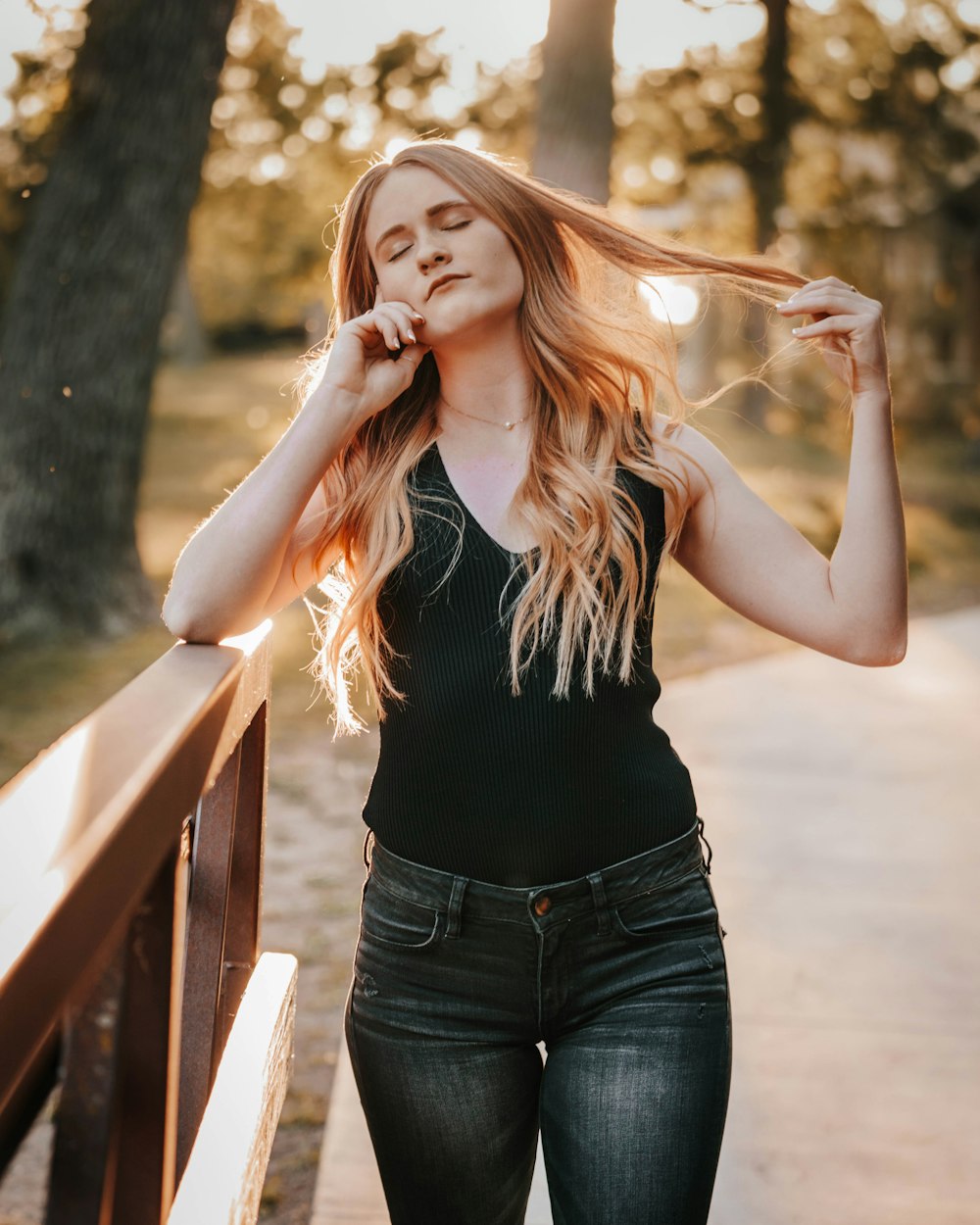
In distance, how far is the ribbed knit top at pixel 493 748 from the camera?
5.23ft

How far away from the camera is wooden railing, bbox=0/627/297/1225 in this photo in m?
0.72

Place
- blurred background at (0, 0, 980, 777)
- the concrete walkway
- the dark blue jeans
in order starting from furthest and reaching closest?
1. blurred background at (0, 0, 980, 777)
2. the concrete walkway
3. the dark blue jeans

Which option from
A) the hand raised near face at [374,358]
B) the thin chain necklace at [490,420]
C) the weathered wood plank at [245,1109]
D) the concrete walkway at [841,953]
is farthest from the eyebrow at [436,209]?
the concrete walkway at [841,953]

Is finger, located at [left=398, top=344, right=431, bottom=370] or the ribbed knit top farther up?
finger, located at [left=398, top=344, right=431, bottom=370]

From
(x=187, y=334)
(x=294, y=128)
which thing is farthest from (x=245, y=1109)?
(x=187, y=334)

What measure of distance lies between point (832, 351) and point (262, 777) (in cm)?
102

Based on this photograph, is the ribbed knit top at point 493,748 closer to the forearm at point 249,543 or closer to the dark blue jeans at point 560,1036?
the dark blue jeans at point 560,1036

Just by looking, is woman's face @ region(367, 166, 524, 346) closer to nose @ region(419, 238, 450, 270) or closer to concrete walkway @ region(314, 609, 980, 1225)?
nose @ region(419, 238, 450, 270)

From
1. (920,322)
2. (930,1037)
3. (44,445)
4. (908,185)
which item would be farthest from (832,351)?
(920,322)

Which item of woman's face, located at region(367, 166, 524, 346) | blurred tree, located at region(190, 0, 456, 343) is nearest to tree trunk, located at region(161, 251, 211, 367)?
blurred tree, located at region(190, 0, 456, 343)

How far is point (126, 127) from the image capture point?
294 inches

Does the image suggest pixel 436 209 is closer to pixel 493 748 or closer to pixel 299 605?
pixel 493 748

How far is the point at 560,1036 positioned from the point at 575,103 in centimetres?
517

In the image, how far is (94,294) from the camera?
7531mm
